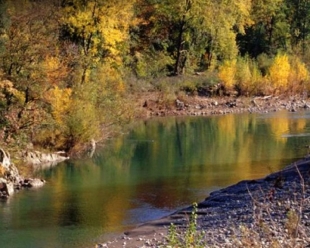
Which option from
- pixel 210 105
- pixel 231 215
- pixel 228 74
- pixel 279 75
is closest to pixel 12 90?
pixel 231 215

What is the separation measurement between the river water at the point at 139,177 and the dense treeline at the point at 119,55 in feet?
8.09

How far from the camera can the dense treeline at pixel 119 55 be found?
95.0 feet

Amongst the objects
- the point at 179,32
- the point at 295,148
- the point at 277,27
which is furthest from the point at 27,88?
the point at 277,27

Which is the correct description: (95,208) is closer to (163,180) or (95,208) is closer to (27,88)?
(163,180)

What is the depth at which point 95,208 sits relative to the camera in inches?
758

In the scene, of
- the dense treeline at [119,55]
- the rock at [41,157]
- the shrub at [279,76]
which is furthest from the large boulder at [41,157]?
the shrub at [279,76]

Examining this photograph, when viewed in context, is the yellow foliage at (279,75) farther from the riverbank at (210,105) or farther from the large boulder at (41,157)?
the large boulder at (41,157)

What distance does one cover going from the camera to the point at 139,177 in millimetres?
24203

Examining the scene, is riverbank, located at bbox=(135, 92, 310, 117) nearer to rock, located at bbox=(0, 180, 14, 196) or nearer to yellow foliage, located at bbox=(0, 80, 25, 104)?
yellow foliage, located at bbox=(0, 80, 25, 104)

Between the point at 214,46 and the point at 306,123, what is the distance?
17703 millimetres

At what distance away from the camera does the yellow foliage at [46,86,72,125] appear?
96.7ft

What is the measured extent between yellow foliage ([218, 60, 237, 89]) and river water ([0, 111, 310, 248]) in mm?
12717

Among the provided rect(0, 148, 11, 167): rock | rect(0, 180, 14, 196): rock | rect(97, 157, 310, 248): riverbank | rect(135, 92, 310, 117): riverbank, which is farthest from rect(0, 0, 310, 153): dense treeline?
rect(97, 157, 310, 248): riverbank

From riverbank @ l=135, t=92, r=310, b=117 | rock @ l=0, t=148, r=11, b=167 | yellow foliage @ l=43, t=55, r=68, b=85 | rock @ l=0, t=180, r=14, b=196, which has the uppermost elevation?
yellow foliage @ l=43, t=55, r=68, b=85
